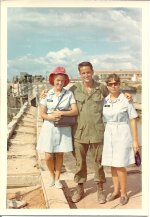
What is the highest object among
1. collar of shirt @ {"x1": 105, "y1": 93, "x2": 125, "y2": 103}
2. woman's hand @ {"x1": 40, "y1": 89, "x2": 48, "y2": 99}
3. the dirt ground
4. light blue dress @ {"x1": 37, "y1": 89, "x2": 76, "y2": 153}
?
woman's hand @ {"x1": 40, "y1": 89, "x2": 48, "y2": 99}

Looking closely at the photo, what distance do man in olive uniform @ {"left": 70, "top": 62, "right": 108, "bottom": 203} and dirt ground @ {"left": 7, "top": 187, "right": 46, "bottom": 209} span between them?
298 mm

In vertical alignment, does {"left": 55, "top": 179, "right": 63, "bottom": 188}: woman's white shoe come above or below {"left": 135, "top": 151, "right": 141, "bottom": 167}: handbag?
below

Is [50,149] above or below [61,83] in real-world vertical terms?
below

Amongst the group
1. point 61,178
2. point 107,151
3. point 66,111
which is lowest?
point 61,178

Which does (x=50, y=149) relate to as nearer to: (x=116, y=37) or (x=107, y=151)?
(x=107, y=151)

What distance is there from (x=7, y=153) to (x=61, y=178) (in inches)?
14.3

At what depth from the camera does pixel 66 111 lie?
103 inches

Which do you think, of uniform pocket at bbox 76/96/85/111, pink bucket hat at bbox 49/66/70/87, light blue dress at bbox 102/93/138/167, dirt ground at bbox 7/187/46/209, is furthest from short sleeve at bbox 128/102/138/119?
dirt ground at bbox 7/187/46/209

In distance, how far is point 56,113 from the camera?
8.54 ft

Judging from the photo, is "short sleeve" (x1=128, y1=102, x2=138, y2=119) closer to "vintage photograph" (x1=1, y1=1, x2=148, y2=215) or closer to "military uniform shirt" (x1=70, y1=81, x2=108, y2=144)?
"vintage photograph" (x1=1, y1=1, x2=148, y2=215)

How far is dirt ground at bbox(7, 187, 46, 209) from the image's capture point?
8.66 feet

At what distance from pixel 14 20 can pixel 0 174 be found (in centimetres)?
93

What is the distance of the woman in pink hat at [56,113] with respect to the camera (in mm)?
2607

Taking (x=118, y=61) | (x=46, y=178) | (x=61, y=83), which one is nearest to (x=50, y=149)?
(x=46, y=178)
